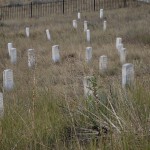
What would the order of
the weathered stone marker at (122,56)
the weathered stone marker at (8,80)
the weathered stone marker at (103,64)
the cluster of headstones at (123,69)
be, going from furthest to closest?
the weathered stone marker at (122,56) < the weathered stone marker at (103,64) < the weathered stone marker at (8,80) < the cluster of headstones at (123,69)

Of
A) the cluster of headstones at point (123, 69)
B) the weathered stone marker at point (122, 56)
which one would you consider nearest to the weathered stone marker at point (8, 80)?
the cluster of headstones at point (123, 69)

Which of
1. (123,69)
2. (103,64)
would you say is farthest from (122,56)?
(123,69)

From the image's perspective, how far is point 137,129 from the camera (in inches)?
128

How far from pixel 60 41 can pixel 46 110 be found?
1032 centimetres

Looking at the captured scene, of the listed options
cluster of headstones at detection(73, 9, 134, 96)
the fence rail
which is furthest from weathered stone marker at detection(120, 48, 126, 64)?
the fence rail

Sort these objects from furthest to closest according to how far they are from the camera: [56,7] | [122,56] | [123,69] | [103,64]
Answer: [56,7] < [122,56] < [103,64] < [123,69]

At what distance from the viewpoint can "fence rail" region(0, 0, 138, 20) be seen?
25.9 metres

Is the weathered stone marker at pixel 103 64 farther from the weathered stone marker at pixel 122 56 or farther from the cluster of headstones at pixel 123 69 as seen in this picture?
the weathered stone marker at pixel 122 56

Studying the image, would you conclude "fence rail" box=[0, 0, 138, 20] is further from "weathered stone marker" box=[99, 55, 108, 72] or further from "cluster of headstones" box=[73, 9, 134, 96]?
"weathered stone marker" box=[99, 55, 108, 72]

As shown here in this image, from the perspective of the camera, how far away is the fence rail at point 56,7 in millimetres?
25922

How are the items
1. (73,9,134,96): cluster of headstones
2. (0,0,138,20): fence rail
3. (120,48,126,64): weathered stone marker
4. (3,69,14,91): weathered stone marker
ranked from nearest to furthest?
1. (73,9,134,96): cluster of headstones
2. (3,69,14,91): weathered stone marker
3. (120,48,126,64): weathered stone marker
4. (0,0,138,20): fence rail

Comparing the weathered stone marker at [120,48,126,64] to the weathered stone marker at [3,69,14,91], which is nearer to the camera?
the weathered stone marker at [3,69,14,91]

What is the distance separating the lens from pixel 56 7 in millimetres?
28594

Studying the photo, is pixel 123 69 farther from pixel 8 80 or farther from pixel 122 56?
pixel 122 56
